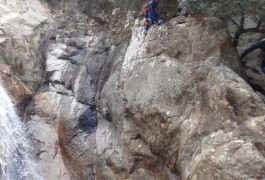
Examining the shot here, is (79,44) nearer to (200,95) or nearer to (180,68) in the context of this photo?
(180,68)

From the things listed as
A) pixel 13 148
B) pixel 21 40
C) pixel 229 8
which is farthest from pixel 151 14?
pixel 13 148

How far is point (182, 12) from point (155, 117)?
11.0 feet

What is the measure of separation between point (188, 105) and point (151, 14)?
3.33 meters

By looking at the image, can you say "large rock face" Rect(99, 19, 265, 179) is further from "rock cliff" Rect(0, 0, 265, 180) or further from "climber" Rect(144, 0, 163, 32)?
"climber" Rect(144, 0, 163, 32)

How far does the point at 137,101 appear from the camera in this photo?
10586 mm

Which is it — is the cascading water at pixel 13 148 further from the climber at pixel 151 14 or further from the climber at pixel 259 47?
the climber at pixel 259 47

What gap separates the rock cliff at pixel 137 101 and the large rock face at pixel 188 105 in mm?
→ 27

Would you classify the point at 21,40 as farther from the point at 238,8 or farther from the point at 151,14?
the point at 238,8

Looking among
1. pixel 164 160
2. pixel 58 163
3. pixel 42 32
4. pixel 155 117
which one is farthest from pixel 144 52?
pixel 42 32

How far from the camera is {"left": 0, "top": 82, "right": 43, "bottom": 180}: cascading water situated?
11570 millimetres

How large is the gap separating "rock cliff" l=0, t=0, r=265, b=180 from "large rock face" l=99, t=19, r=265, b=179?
0.03m

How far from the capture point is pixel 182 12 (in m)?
11.1

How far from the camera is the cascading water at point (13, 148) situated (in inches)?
456

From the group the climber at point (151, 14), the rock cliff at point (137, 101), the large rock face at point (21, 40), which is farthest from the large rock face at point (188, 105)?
the large rock face at point (21, 40)
